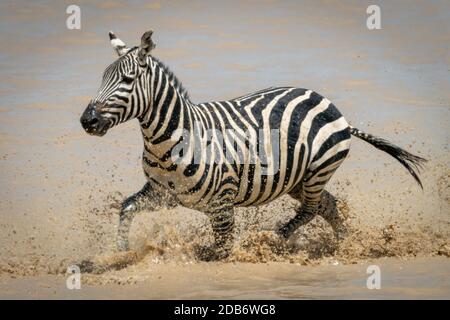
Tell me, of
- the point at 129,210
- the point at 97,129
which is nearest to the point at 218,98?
the point at 129,210

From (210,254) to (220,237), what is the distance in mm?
227

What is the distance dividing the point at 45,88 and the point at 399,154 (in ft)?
22.5

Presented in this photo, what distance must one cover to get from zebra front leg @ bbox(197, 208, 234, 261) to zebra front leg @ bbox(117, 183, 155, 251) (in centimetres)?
58

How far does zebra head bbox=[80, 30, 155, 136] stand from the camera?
6.89m

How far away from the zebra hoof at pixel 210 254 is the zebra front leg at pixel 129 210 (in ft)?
2.09

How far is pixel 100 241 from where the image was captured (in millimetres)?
7875

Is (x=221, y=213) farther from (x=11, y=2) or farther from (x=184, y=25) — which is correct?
(x=11, y=2)

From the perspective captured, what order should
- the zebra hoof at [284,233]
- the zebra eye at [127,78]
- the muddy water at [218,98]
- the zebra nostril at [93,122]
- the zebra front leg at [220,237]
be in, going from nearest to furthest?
the zebra nostril at [93,122], the zebra eye at [127,78], the muddy water at [218,98], the zebra front leg at [220,237], the zebra hoof at [284,233]

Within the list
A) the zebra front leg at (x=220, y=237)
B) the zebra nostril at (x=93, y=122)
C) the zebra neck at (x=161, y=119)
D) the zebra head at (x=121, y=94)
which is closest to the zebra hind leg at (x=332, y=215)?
the zebra front leg at (x=220, y=237)

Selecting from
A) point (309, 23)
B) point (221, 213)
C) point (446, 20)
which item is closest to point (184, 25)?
point (309, 23)

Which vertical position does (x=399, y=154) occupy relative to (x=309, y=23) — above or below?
below

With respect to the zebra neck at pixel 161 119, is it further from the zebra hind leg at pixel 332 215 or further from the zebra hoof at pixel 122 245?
the zebra hind leg at pixel 332 215

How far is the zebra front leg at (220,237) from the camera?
748 centimetres

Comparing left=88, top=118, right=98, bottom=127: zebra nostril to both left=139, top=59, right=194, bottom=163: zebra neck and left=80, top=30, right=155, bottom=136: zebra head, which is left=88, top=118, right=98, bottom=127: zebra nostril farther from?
left=139, top=59, right=194, bottom=163: zebra neck
